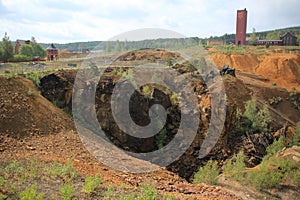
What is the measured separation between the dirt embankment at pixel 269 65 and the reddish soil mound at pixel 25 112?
26.3m

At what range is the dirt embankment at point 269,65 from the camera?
34688 mm

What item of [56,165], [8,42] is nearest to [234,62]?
[8,42]

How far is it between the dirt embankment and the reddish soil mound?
26.3 m

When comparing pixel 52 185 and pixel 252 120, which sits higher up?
pixel 252 120

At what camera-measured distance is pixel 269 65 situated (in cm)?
3709

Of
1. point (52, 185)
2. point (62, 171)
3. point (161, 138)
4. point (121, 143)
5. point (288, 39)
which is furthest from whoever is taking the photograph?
point (288, 39)

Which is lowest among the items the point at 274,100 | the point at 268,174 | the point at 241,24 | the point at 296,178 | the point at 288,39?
the point at 296,178

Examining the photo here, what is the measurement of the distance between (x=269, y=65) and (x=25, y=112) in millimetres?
32284

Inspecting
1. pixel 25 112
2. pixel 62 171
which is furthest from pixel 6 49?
pixel 62 171

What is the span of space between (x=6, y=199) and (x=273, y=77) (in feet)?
112

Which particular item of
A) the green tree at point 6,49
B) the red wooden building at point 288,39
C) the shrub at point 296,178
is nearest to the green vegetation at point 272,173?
the shrub at point 296,178

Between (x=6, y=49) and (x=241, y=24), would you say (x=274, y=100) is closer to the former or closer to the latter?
(x=6, y=49)

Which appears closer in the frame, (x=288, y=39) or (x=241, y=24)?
(x=241, y=24)

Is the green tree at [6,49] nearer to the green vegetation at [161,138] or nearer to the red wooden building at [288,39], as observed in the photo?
the green vegetation at [161,138]
